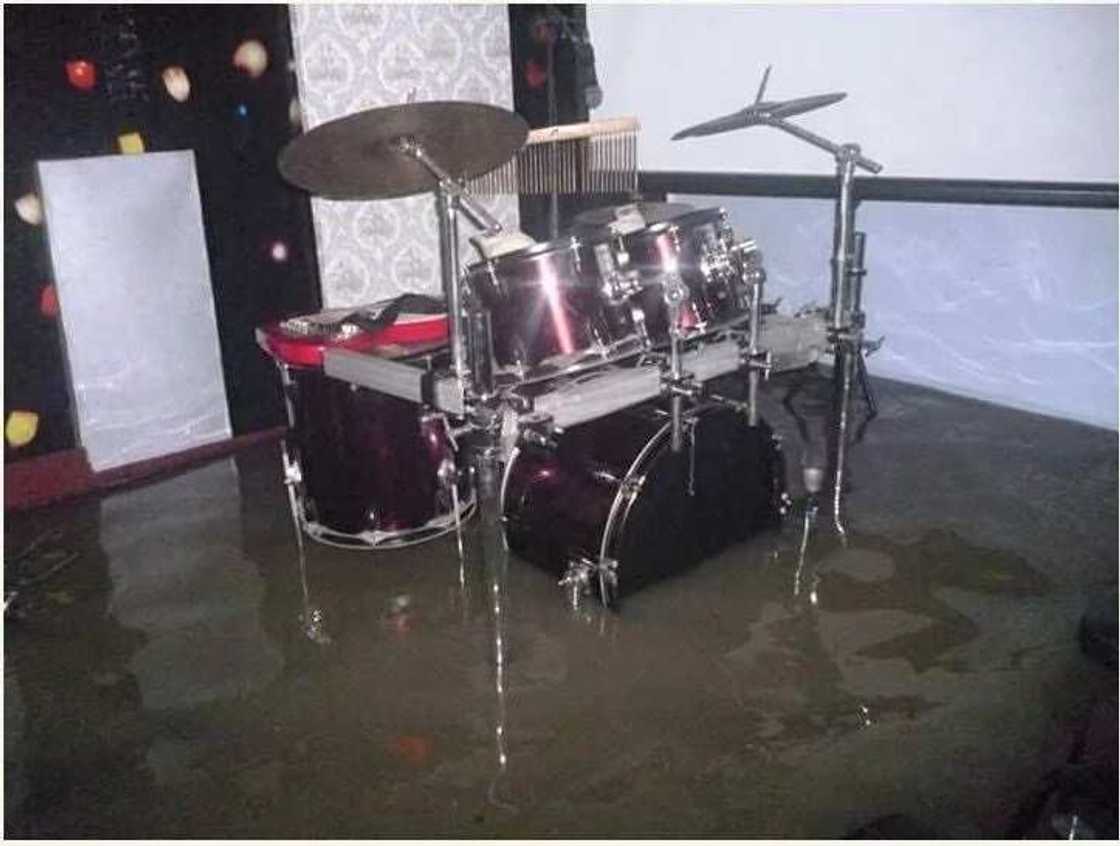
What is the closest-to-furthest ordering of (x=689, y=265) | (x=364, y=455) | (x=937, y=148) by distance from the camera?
(x=689, y=265) < (x=364, y=455) < (x=937, y=148)

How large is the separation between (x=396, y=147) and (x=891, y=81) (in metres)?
3.26

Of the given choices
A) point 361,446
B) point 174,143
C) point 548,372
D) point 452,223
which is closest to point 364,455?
point 361,446

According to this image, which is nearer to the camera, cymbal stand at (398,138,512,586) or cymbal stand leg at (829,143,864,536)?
cymbal stand at (398,138,512,586)

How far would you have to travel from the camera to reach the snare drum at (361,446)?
3.74 m

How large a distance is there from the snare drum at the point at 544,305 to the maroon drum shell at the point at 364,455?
60 cm

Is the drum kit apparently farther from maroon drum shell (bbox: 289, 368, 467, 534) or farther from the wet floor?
the wet floor

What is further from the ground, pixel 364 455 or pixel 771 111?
pixel 771 111

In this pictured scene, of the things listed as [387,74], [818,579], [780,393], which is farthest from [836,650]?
[387,74]

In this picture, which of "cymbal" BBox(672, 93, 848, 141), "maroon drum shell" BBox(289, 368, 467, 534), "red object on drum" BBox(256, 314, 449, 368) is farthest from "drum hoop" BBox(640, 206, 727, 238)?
"maroon drum shell" BBox(289, 368, 467, 534)

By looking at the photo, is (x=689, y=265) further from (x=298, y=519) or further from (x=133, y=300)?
(x=133, y=300)

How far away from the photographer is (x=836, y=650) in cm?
315

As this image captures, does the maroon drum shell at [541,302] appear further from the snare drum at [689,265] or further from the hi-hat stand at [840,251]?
the hi-hat stand at [840,251]

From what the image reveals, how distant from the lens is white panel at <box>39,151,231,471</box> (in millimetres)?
4750

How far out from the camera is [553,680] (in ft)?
10.0
